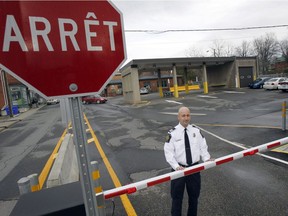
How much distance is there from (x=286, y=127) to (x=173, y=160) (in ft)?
25.8

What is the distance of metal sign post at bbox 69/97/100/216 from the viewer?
1.53 metres

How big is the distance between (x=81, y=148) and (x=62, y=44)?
0.75 m

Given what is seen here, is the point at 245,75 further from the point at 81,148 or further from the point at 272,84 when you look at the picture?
the point at 81,148

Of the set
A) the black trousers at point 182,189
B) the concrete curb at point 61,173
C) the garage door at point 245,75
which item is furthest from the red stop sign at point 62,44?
the garage door at point 245,75

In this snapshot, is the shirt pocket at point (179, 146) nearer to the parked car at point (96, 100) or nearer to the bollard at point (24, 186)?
the bollard at point (24, 186)

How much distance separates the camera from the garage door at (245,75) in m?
31.9

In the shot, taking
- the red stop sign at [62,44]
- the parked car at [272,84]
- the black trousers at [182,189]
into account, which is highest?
the red stop sign at [62,44]

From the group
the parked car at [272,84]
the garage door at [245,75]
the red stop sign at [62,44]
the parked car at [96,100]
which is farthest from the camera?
the parked car at [96,100]

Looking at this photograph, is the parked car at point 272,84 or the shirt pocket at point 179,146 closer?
the shirt pocket at point 179,146

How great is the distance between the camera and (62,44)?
1.40 metres

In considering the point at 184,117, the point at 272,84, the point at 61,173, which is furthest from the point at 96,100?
the point at 184,117

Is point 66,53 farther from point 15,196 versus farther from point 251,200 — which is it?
point 15,196

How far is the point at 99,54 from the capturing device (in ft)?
5.06

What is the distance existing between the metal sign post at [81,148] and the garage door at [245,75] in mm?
34158
